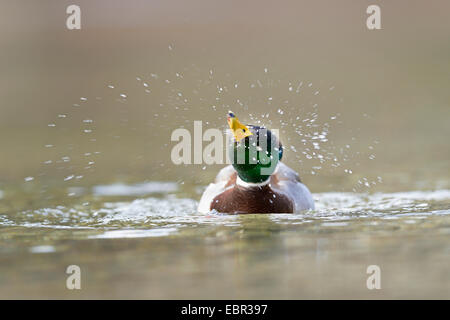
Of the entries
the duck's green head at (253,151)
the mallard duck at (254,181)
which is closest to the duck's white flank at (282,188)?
the mallard duck at (254,181)

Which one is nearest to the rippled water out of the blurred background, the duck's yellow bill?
the blurred background

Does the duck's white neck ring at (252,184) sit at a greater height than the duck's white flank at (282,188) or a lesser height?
greater

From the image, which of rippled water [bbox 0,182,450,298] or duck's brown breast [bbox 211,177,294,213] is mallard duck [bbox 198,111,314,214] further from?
rippled water [bbox 0,182,450,298]

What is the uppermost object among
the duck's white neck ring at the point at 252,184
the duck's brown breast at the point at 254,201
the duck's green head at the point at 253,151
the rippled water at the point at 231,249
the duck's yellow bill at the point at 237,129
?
the duck's yellow bill at the point at 237,129

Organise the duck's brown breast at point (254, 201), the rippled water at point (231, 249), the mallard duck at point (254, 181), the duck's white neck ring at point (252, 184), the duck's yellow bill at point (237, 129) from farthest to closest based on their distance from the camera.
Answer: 1. the duck's white neck ring at point (252, 184)
2. the duck's brown breast at point (254, 201)
3. the mallard duck at point (254, 181)
4. the duck's yellow bill at point (237, 129)
5. the rippled water at point (231, 249)

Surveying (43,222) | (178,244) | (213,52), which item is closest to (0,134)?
(213,52)

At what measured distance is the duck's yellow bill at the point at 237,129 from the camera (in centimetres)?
740

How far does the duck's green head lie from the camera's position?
7488 millimetres

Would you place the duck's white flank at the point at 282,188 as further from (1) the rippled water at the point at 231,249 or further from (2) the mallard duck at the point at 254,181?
(1) the rippled water at the point at 231,249

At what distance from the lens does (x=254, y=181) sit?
7.89 metres

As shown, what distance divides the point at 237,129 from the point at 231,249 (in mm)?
1485

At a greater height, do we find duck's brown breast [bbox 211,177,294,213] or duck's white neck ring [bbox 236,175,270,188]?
duck's white neck ring [bbox 236,175,270,188]

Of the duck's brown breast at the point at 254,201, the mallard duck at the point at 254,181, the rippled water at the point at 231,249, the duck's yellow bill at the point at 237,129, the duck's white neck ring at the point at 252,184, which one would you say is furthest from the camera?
the duck's white neck ring at the point at 252,184

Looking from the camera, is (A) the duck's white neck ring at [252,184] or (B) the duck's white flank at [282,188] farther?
(B) the duck's white flank at [282,188]
